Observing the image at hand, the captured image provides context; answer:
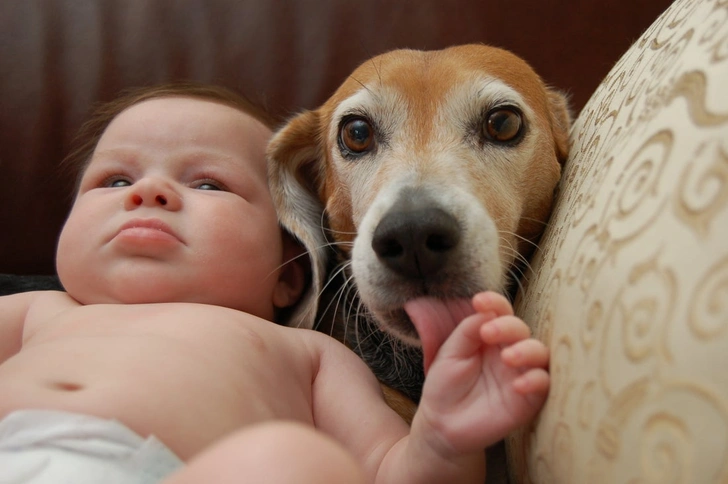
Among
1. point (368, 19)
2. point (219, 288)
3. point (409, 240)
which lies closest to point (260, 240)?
point (219, 288)

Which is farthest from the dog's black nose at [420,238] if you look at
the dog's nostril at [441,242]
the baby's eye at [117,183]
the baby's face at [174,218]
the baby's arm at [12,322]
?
the baby's arm at [12,322]

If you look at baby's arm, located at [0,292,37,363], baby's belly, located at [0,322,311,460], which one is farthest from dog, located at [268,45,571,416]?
baby's arm, located at [0,292,37,363]

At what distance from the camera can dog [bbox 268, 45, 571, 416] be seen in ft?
2.99

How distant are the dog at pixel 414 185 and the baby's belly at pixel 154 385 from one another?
24 cm

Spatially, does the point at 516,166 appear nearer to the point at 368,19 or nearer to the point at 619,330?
the point at 619,330

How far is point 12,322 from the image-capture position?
1167 mm

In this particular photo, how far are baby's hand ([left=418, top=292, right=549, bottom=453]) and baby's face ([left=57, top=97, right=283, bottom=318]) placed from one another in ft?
1.84

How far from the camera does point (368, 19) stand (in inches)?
71.4

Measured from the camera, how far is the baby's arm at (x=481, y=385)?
68 cm

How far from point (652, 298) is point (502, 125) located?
2.42ft

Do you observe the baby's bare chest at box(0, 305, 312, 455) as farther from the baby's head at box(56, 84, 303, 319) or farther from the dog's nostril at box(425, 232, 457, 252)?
the dog's nostril at box(425, 232, 457, 252)

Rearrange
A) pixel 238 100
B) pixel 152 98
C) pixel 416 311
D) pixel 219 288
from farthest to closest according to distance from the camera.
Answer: pixel 238 100 → pixel 152 98 → pixel 219 288 → pixel 416 311

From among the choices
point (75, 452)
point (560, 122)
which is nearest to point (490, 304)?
point (75, 452)

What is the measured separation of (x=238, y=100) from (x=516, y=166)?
0.77 meters
